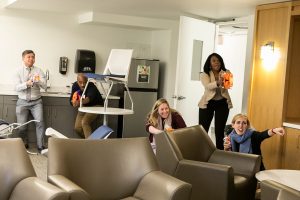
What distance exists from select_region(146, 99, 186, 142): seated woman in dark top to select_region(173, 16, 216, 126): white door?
1411 mm

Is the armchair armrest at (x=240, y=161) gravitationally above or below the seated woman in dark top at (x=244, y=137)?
below

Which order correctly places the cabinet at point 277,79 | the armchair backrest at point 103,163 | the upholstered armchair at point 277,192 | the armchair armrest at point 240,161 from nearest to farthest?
the upholstered armchair at point 277,192 → the armchair backrest at point 103,163 → the armchair armrest at point 240,161 → the cabinet at point 277,79

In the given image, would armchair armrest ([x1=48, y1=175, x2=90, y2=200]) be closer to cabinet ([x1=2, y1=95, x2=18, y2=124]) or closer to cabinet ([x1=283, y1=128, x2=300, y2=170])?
cabinet ([x1=283, y1=128, x2=300, y2=170])

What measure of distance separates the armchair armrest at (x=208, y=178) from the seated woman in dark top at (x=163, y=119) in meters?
0.85

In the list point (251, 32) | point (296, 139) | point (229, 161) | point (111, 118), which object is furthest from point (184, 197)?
point (111, 118)

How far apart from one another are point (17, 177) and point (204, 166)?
150 cm

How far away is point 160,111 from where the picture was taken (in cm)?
442

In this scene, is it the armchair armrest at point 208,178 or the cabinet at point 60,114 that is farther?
the cabinet at point 60,114

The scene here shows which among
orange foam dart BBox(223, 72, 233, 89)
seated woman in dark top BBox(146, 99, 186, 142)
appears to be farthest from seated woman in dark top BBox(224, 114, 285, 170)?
orange foam dart BBox(223, 72, 233, 89)

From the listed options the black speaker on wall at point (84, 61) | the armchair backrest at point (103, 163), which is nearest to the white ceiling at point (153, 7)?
the black speaker on wall at point (84, 61)

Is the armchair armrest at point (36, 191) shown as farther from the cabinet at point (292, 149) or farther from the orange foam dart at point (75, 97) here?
the orange foam dart at point (75, 97)

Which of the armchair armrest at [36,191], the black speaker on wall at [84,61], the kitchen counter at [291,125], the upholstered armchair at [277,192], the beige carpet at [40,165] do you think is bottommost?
the beige carpet at [40,165]

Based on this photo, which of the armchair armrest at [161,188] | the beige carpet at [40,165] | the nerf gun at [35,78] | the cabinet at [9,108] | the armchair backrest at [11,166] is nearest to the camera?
the armchair backrest at [11,166]

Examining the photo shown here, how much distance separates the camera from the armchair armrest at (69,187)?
249 cm
